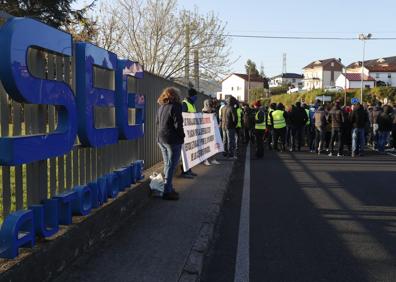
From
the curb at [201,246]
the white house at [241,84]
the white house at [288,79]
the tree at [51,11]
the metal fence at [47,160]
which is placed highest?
the white house at [288,79]

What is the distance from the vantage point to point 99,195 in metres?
6.05

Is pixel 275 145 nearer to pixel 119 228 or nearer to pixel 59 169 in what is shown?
pixel 119 228

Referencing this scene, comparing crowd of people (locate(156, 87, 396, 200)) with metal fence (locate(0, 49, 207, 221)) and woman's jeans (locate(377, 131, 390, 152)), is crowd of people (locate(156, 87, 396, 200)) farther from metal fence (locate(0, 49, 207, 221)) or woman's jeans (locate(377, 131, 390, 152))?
metal fence (locate(0, 49, 207, 221))

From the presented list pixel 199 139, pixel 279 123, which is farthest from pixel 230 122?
pixel 279 123

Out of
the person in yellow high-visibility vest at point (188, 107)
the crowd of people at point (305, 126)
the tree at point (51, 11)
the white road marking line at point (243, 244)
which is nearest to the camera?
the white road marking line at point (243, 244)

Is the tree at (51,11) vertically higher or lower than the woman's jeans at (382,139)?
higher

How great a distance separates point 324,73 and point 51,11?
5357 inches

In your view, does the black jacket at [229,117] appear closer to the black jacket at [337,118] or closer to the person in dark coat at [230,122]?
the person in dark coat at [230,122]

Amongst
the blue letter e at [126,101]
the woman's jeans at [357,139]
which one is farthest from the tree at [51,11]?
the blue letter e at [126,101]

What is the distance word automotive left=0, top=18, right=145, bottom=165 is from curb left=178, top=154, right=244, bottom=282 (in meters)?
1.61

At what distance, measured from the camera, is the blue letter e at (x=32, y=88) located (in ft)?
12.9

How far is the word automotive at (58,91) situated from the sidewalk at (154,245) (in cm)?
112

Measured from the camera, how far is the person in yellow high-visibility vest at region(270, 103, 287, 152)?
18781 mm

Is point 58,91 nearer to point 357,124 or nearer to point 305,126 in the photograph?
point 357,124
